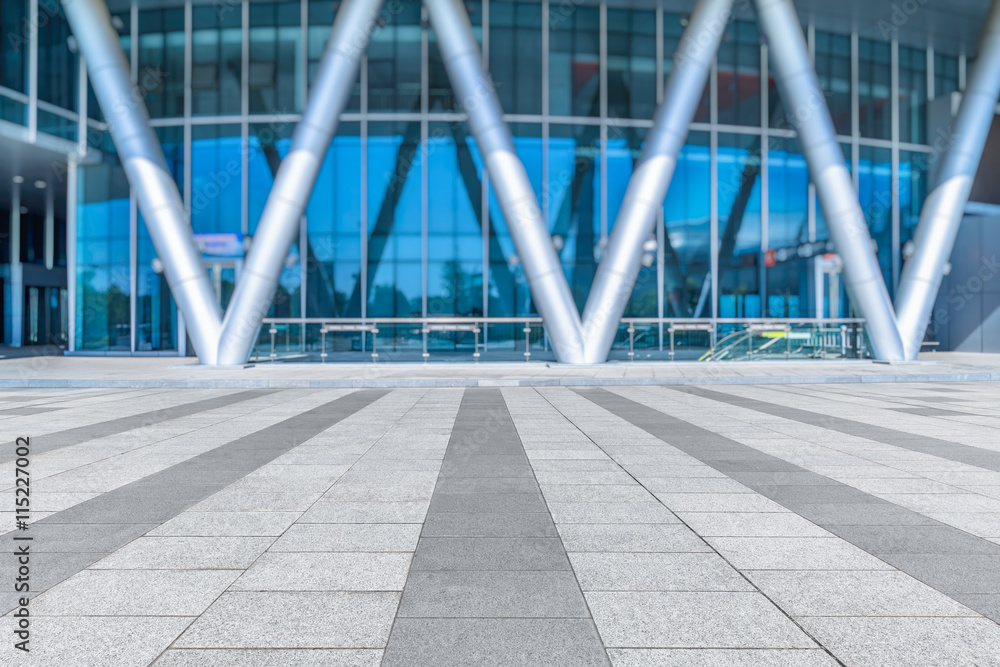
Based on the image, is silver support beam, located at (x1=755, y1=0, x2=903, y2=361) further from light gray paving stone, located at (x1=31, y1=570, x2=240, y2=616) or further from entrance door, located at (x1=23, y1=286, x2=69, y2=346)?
entrance door, located at (x1=23, y1=286, x2=69, y2=346)

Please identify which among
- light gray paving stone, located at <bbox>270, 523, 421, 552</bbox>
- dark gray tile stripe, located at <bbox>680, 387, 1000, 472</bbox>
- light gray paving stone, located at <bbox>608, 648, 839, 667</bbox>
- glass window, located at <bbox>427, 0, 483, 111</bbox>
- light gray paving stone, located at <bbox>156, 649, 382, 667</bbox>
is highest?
glass window, located at <bbox>427, 0, 483, 111</bbox>

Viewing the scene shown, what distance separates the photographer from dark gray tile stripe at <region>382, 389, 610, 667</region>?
2.70 meters

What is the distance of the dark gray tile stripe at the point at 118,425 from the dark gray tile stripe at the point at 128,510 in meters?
1.73

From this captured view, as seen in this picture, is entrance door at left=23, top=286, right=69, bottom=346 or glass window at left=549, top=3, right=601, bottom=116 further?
entrance door at left=23, top=286, right=69, bottom=346

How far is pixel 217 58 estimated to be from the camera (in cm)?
2569

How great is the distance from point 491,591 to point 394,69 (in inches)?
984

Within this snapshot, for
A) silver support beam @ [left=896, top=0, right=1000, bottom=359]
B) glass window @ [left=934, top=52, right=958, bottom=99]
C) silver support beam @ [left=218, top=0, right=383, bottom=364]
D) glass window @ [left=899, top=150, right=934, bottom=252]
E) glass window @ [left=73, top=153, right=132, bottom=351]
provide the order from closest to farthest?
1. silver support beam @ [left=218, top=0, right=383, bottom=364]
2. silver support beam @ [left=896, top=0, right=1000, bottom=359]
3. glass window @ [left=73, top=153, right=132, bottom=351]
4. glass window @ [left=899, top=150, right=934, bottom=252]
5. glass window @ [left=934, top=52, right=958, bottom=99]

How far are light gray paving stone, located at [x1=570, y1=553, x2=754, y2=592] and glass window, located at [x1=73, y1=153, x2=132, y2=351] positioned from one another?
26.6 meters

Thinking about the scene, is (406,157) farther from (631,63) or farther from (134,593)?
(134,593)

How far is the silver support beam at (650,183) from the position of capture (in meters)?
19.5

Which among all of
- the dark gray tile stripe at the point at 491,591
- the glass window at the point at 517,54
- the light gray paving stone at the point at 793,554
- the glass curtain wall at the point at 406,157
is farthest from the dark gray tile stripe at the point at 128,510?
the glass window at the point at 517,54

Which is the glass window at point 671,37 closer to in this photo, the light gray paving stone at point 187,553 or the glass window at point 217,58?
the glass window at point 217,58

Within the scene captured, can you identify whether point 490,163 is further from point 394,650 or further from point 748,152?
point 394,650

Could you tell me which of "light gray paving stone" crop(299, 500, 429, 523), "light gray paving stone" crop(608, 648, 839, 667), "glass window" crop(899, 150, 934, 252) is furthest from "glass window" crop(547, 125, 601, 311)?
"light gray paving stone" crop(608, 648, 839, 667)
